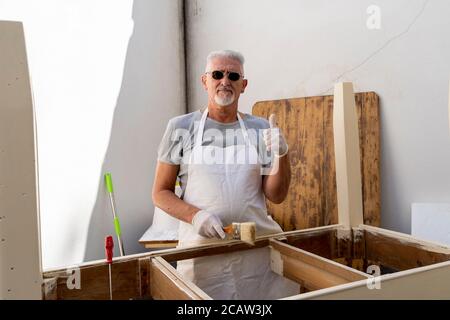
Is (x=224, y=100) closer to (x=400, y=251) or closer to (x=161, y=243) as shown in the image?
(x=400, y=251)

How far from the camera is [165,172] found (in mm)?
1575

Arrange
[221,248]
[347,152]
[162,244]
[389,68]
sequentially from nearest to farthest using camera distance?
[221,248] < [347,152] < [389,68] < [162,244]

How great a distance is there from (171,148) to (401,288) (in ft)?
3.39

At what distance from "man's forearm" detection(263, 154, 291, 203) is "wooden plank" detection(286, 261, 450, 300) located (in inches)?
28.4

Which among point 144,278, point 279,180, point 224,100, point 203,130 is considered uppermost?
point 224,100

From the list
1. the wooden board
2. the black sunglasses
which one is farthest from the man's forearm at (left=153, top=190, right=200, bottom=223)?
the wooden board

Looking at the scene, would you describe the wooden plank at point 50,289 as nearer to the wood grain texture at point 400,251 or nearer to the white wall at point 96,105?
the wood grain texture at point 400,251

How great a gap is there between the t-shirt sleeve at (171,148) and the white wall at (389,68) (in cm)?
113

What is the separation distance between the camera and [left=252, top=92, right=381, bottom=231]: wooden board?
200cm

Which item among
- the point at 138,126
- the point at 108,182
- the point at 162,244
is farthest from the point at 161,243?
the point at 138,126

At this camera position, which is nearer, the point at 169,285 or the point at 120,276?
the point at 169,285

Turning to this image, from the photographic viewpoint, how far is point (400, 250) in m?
1.24

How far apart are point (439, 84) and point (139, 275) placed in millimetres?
1642

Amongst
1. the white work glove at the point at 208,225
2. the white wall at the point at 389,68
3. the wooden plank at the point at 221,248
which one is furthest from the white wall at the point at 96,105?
the wooden plank at the point at 221,248
